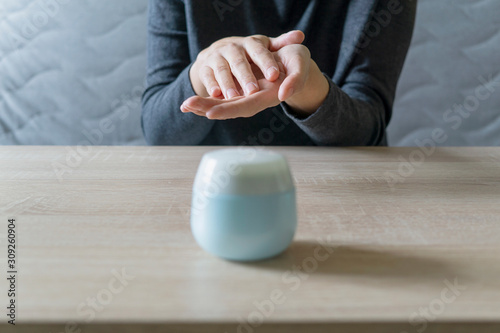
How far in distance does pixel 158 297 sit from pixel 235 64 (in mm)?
373

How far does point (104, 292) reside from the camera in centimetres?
27

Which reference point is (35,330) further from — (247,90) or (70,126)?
(70,126)

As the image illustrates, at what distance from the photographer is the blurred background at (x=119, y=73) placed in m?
1.34

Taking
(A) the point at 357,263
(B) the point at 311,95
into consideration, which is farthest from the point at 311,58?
(A) the point at 357,263

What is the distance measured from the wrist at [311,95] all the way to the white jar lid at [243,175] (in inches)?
13.1

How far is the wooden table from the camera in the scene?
25 centimetres

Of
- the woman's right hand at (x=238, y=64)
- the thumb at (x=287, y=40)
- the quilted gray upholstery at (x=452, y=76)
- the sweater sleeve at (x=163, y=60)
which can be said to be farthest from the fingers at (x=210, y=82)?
the quilted gray upholstery at (x=452, y=76)

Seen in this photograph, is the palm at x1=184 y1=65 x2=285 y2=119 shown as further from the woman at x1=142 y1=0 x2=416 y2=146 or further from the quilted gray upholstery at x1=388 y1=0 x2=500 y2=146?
the quilted gray upholstery at x1=388 y1=0 x2=500 y2=146
